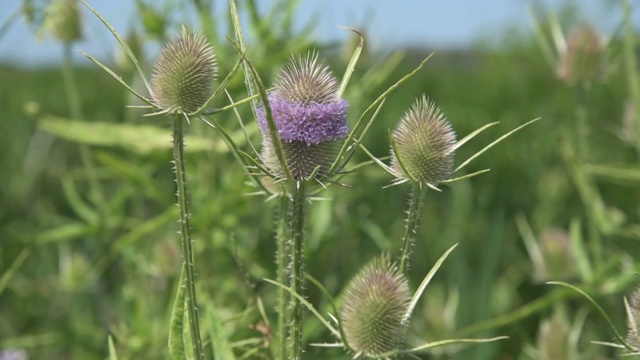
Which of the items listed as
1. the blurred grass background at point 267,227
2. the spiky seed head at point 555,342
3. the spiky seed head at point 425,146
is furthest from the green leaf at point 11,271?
the spiky seed head at point 555,342

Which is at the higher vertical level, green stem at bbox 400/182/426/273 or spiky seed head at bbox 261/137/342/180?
spiky seed head at bbox 261/137/342/180

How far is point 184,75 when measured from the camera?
66 cm

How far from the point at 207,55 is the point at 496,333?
162cm

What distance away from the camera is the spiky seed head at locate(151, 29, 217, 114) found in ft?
2.16

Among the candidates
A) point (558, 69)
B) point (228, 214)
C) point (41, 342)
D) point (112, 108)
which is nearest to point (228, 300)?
point (228, 214)

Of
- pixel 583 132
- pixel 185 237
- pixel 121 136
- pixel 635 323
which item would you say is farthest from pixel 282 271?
pixel 583 132

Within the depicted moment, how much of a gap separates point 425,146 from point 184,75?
21cm

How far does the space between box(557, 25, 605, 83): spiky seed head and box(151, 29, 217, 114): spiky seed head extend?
1048 millimetres

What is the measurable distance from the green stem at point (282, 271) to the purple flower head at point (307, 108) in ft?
0.55

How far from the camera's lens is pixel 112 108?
3418 millimetres

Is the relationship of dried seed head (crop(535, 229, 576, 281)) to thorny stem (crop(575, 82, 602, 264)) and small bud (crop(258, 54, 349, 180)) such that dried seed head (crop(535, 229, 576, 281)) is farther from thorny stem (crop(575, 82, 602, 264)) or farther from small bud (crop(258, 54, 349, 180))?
small bud (crop(258, 54, 349, 180))

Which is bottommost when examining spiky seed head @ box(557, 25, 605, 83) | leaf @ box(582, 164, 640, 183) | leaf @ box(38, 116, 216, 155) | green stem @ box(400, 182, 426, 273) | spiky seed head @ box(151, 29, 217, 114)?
green stem @ box(400, 182, 426, 273)

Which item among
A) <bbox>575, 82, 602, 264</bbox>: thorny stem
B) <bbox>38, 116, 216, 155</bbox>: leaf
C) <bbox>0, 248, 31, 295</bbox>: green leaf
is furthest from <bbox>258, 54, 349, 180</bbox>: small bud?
→ <bbox>575, 82, 602, 264</bbox>: thorny stem

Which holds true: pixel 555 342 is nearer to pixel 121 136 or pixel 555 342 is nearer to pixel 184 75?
pixel 121 136
